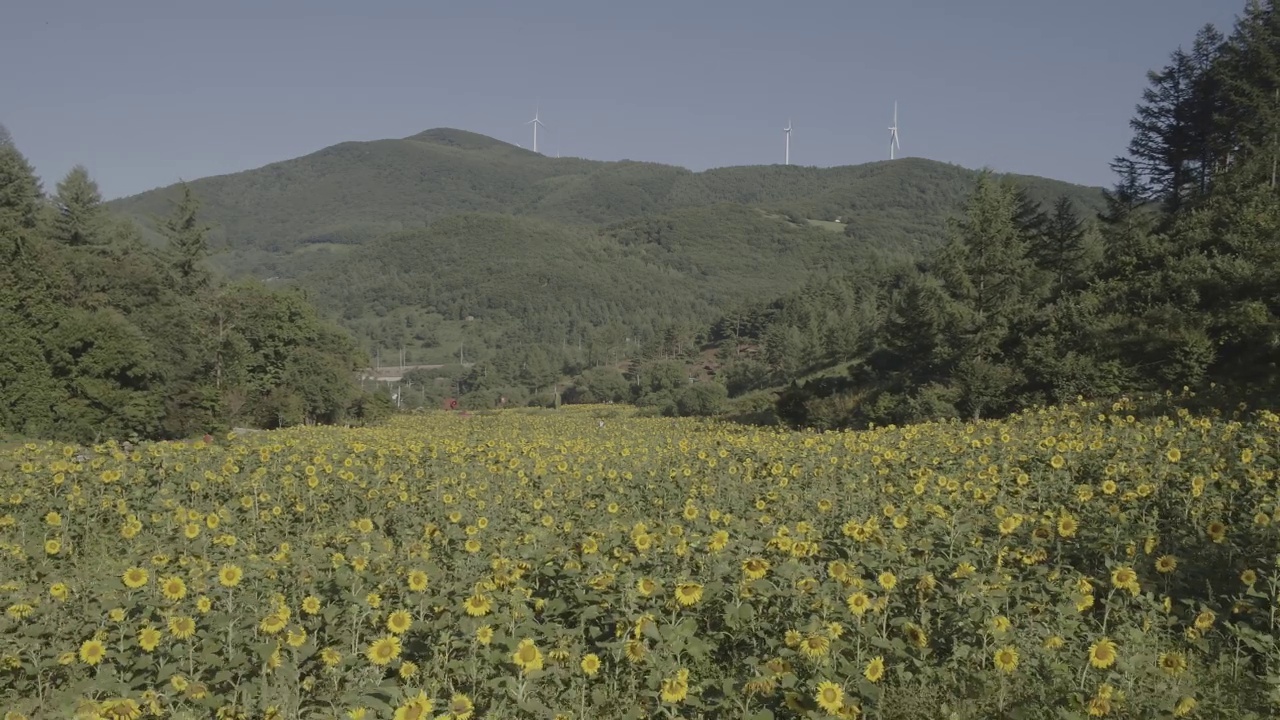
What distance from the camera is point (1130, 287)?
27734 millimetres

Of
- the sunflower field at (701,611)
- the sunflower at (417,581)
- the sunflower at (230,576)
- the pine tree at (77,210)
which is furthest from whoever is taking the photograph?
the pine tree at (77,210)

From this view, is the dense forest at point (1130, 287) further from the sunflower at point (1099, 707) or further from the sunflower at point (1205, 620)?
the sunflower at point (1099, 707)

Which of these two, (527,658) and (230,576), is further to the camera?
(230,576)

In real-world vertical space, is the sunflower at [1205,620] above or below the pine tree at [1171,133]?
below

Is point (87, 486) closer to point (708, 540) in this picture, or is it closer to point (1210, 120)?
point (708, 540)

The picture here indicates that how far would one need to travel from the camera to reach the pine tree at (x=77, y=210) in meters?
57.8

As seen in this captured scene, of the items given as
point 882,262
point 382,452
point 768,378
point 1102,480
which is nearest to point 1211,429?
point 1102,480

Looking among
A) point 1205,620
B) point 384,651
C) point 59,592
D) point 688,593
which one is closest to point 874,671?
point 688,593

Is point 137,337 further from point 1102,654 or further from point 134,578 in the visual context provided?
point 1102,654

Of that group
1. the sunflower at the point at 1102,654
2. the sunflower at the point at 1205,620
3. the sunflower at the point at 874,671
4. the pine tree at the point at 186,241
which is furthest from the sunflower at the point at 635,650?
the pine tree at the point at 186,241

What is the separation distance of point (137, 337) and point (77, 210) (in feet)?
106

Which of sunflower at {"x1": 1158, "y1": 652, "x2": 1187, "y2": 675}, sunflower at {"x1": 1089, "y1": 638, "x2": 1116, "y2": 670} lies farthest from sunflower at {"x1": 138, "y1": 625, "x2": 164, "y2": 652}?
sunflower at {"x1": 1158, "y1": 652, "x2": 1187, "y2": 675}

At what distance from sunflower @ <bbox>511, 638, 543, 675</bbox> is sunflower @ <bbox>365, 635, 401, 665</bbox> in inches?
27.0

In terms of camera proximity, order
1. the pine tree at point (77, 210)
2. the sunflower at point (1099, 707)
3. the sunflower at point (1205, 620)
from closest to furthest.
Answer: the sunflower at point (1099, 707)
the sunflower at point (1205, 620)
the pine tree at point (77, 210)
